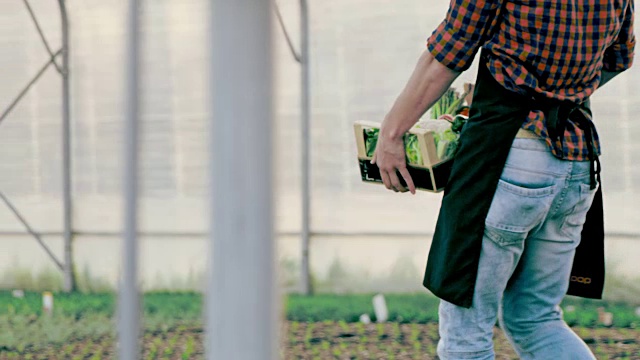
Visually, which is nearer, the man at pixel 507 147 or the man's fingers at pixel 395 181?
the man at pixel 507 147

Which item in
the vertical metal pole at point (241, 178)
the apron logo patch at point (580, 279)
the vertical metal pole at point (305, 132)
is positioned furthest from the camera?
the vertical metal pole at point (305, 132)

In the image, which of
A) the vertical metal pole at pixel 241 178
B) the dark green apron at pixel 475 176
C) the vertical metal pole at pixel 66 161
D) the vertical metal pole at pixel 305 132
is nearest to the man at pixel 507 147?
the dark green apron at pixel 475 176

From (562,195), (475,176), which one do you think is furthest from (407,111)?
(562,195)

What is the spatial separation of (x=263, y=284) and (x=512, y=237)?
0.53 metres

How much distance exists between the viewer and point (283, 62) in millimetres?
3793

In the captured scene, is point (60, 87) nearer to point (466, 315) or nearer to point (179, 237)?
point (179, 237)

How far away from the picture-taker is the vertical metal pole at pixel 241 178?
43.9 inches

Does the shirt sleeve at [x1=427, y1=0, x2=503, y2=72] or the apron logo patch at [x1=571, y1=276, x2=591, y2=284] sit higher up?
the shirt sleeve at [x1=427, y1=0, x2=503, y2=72]

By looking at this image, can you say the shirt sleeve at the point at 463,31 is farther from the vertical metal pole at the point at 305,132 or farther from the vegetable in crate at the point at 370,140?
the vertical metal pole at the point at 305,132

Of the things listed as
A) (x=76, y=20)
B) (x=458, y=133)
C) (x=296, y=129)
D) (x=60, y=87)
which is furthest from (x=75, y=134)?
(x=458, y=133)

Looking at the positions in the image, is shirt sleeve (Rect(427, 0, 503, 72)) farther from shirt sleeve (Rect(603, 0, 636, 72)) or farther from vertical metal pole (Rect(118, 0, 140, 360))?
vertical metal pole (Rect(118, 0, 140, 360))

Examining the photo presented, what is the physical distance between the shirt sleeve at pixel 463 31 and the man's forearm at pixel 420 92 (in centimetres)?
2

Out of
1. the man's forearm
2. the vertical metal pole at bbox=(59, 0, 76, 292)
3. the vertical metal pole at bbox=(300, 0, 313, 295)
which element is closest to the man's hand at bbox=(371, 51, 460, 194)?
the man's forearm

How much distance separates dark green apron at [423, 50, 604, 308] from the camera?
1.49 m
